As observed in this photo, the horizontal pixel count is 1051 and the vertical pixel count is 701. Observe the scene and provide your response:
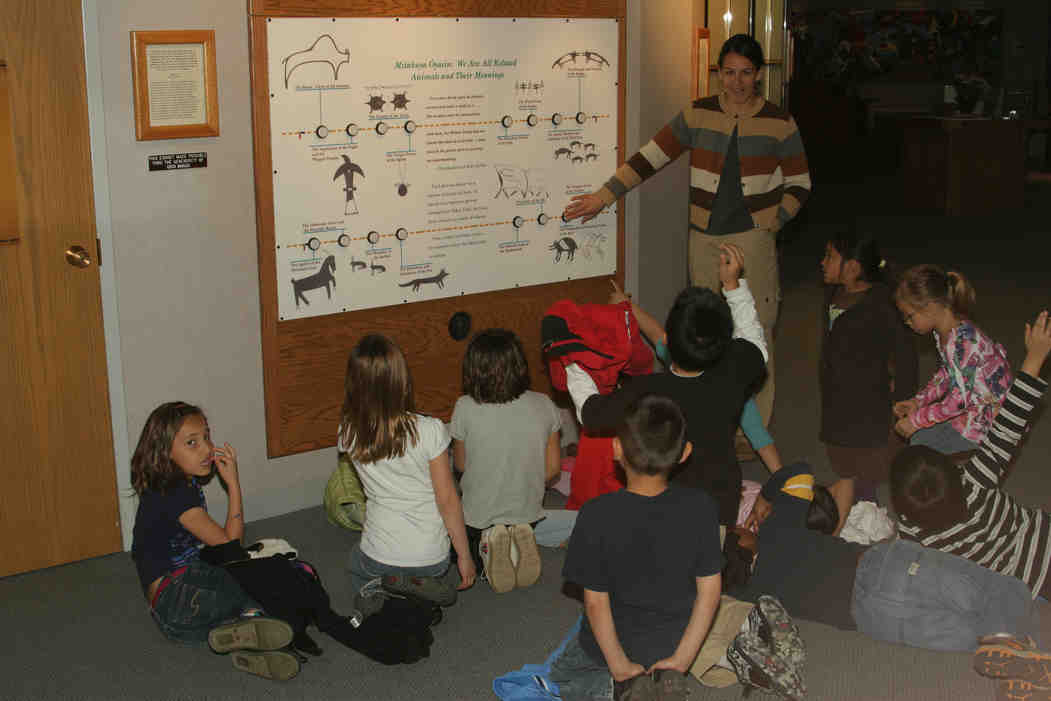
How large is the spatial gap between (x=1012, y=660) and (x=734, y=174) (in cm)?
251

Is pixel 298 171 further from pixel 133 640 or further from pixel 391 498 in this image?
pixel 133 640

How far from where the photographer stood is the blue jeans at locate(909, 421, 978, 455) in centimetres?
423

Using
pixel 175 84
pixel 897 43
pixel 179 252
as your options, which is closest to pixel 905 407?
pixel 179 252

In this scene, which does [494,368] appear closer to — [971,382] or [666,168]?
[971,382]

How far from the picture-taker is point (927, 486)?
11.8 ft

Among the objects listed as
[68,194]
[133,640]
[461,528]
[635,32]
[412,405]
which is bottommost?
[133,640]

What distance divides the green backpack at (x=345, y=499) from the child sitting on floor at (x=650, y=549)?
1.66 metres

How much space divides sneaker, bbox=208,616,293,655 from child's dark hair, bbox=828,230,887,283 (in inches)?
94.7

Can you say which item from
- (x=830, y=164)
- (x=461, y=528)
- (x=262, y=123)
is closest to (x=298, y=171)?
(x=262, y=123)

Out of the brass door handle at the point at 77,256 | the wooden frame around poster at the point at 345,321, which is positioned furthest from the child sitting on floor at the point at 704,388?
the brass door handle at the point at 77,256

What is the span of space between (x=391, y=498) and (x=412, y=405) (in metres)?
0.30

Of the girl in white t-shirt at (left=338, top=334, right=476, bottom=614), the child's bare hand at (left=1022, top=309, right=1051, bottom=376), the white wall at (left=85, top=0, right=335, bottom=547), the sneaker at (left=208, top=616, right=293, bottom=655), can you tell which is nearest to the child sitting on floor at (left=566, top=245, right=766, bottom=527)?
the girl in white t-shirt at (left=338, top=334, right=476, bottom=614)

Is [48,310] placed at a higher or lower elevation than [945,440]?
higher

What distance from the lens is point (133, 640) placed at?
12.2 ft
